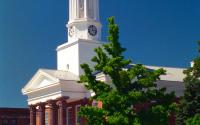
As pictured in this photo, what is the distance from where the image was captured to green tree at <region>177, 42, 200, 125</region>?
126ft

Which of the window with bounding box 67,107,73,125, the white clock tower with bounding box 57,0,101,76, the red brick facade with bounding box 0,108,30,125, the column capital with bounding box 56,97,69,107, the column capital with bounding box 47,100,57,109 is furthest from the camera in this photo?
the red brick facade with bounding box 0,108,30,125

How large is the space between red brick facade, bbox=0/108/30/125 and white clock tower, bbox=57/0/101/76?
14876 mm

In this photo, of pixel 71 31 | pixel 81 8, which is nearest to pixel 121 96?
pixel 71 31

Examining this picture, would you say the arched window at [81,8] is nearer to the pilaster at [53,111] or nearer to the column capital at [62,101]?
the column capital at [62,101]

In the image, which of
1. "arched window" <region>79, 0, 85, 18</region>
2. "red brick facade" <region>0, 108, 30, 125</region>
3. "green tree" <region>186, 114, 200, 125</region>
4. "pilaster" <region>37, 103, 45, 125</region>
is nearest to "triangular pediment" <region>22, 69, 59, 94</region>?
"pilaster" <region>37, 103, 45, 125</region>

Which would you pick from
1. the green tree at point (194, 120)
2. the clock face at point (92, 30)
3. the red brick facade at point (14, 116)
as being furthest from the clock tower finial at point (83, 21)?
the green tree at point (194, 120)

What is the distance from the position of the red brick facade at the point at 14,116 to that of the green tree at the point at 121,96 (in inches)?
1406

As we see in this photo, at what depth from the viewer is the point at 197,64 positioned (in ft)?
125

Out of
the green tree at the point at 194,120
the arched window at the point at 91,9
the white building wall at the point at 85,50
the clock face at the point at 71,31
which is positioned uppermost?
the arched window at the point at 91,9

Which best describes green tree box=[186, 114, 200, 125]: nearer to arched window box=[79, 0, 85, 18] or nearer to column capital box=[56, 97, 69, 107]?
column capital box=[56, 97, 69, 107]

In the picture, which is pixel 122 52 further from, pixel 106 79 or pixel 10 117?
pixel 10 117

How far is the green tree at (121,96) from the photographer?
30891 mm

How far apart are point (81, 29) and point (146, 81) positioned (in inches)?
881

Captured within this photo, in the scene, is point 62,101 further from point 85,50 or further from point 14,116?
point 14,116
